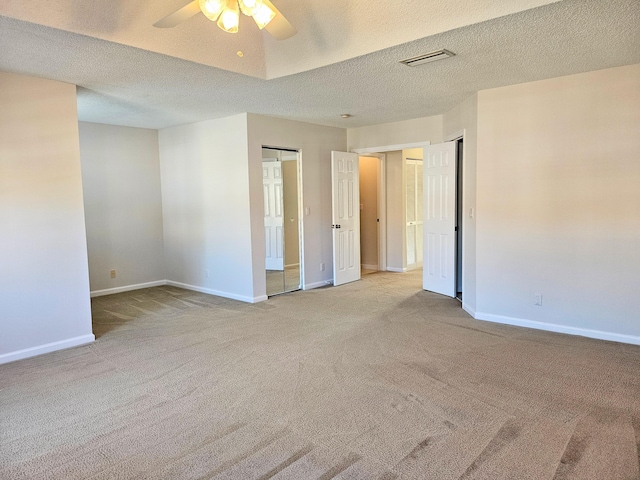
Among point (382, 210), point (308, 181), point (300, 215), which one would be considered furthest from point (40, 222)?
point (382, 210)

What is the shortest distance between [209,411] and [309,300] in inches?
117

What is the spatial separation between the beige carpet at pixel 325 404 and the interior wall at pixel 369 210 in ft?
11.2

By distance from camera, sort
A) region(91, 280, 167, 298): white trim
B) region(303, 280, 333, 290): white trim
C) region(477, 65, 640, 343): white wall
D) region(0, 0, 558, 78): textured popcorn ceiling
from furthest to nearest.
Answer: region(303, 280, 333, 290): white trim → region(91, 280, 167, 298): white trim → region(477, 65, 640, 343): white wall → region(0, 0, 558, 78): textured popcorn ceiling

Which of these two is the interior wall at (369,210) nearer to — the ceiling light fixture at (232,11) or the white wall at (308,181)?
the white wall at (308,181)

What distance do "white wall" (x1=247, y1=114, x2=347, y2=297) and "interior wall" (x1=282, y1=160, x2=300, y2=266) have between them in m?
0.13

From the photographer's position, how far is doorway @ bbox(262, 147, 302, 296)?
19.2 ft

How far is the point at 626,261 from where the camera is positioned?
12.6 ft

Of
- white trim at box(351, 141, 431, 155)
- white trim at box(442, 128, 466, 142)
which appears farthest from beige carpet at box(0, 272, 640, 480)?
white trim at box(351, 141, 431, 155)

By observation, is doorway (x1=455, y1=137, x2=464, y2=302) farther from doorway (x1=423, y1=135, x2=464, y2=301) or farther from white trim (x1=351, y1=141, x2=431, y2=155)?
white trim (x1=351, y1=141, x2=431, y2=155)

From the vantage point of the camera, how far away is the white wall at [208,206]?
18.3ft

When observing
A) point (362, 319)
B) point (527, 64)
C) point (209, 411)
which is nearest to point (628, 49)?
point (527, 64)

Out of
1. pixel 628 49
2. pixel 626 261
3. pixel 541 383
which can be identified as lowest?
pixel 541 383

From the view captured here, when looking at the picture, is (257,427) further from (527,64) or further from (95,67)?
(527,64)

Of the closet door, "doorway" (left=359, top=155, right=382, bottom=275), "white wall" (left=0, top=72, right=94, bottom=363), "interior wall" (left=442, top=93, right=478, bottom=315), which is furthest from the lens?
"doorway" (left=359, top=155, right=382, bottom=275)
